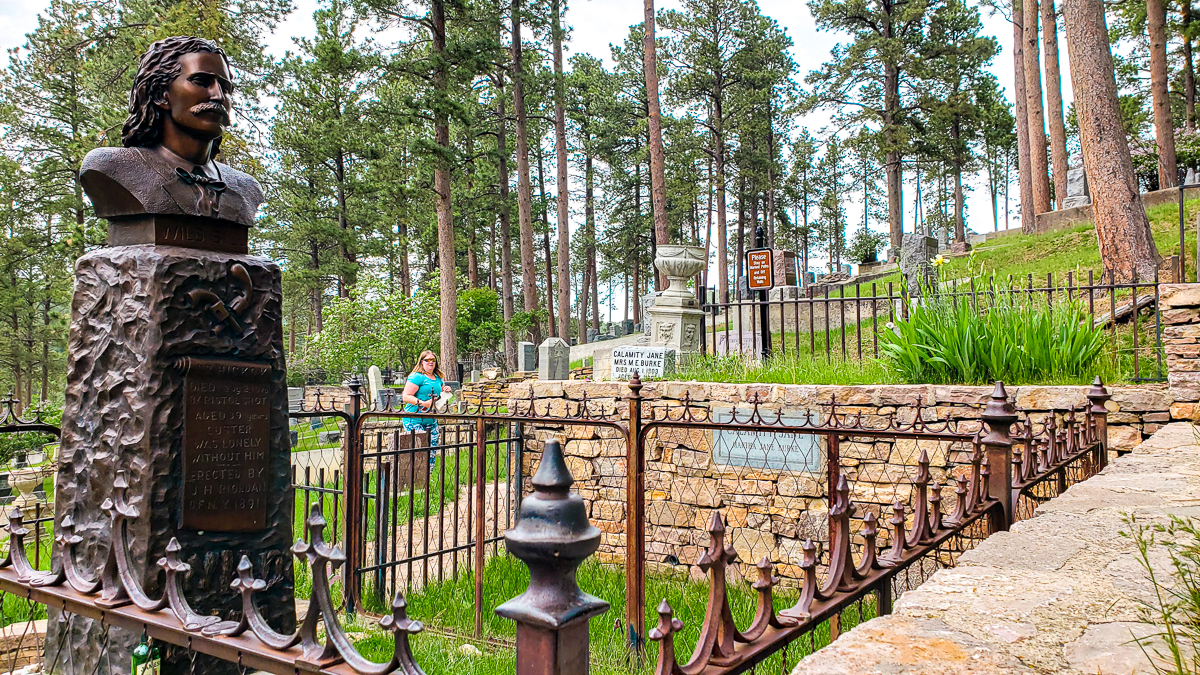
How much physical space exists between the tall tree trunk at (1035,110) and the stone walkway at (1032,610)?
65.5 feet

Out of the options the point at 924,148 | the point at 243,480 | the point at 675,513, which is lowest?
the point at 675,513

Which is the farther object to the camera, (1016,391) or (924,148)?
(924,148)

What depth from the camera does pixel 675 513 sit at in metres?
7.00

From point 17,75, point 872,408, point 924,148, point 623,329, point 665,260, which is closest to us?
point 872,408

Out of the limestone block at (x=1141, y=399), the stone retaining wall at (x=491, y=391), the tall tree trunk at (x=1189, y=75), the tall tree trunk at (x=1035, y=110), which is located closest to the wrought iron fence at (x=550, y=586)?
the limestone block at (x=1141, y=399)

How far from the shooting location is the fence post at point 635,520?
4.27 metres

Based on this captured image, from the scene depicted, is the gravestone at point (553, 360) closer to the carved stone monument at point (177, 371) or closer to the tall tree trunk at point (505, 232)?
the tall tree trunk at point (505, 232)

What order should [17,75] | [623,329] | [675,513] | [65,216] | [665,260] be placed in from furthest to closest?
[623,329]
[65,216]
[17,75]
[665,260]
[675,513]

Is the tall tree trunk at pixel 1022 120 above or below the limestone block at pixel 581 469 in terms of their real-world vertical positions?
above

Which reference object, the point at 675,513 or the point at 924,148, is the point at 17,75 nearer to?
the point at 675,513

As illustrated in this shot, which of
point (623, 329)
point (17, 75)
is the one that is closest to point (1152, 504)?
point (17, 75)

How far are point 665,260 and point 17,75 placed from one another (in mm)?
21704

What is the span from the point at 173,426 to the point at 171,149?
50.7 inches

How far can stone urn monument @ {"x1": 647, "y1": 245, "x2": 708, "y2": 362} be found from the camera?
949 cm
